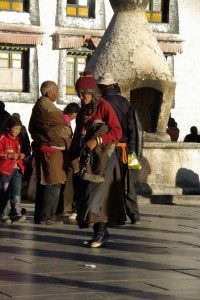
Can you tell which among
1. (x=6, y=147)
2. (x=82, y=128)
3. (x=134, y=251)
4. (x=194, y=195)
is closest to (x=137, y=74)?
(x=194, y=195)

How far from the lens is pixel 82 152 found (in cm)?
1166

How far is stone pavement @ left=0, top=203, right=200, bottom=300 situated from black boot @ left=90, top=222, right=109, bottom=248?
93 millimetres

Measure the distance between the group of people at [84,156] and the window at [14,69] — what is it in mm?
19903

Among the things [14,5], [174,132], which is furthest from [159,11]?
[174,132]

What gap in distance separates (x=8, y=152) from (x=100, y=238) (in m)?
3.31

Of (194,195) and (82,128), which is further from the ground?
(82,128)

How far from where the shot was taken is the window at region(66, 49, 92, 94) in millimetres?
37219

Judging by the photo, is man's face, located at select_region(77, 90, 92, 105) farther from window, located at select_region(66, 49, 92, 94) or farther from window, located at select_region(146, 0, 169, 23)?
window, located at select_region(146, 0, 169, 23)

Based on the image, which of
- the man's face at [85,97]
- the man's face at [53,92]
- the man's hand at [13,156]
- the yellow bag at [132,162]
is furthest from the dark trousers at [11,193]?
the man's face at [85,97]

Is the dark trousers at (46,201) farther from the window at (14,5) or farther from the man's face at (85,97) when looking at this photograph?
the window at (14,5)

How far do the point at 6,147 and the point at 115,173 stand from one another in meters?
3.16

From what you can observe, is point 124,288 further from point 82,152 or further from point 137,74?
point 137,74

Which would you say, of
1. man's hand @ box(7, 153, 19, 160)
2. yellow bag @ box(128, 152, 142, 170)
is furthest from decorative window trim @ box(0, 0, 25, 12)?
yellow bag @ box(128, 152, 142, 170)

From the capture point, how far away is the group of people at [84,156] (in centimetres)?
1157
